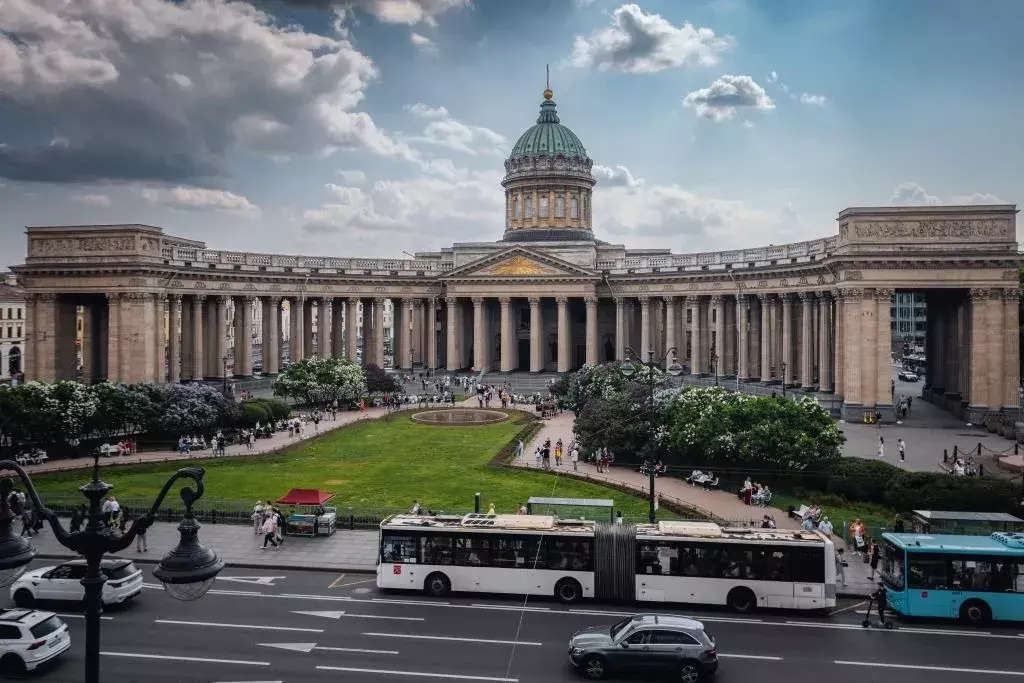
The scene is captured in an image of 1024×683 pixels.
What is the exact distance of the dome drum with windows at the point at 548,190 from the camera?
10862cm

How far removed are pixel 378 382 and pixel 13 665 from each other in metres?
59.7

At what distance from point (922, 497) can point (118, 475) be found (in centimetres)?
4260

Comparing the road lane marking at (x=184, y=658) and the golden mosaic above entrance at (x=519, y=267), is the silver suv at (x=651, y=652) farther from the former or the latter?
the golden mosaic above entrance at (x=519, y=267)

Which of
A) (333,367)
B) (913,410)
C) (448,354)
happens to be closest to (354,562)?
(333,367)

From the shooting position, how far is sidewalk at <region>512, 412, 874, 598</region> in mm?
29344

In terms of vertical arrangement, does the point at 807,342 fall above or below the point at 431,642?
above

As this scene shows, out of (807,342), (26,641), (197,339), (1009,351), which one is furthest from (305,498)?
(197,339)

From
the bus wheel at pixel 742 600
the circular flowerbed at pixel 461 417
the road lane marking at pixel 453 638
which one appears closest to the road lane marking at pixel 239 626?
the road lane marking at pixel 453 638

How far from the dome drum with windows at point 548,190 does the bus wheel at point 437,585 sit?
272 ft

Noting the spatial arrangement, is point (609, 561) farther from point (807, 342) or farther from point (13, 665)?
point (807, 342)

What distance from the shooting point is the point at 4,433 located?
48.0 m

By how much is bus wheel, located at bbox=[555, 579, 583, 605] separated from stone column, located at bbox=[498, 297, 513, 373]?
7098 cm

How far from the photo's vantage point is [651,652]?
2020 cm

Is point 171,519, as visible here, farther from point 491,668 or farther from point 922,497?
point 922,497
